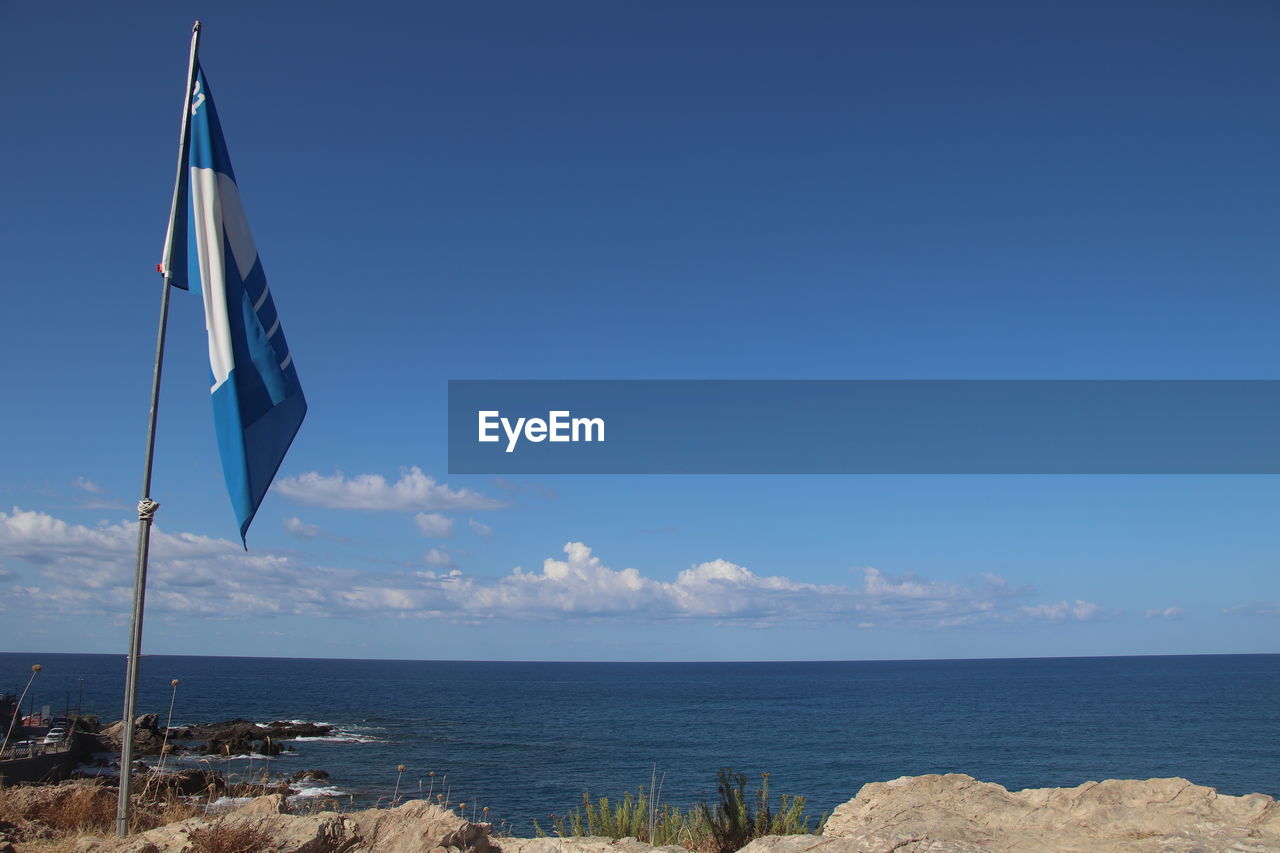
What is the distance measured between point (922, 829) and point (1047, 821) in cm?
123

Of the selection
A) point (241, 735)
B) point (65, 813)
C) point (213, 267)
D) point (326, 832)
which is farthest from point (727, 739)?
point (213, 267)

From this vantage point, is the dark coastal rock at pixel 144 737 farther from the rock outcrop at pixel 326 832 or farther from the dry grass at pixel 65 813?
the rock outcrop at pixel 326 832

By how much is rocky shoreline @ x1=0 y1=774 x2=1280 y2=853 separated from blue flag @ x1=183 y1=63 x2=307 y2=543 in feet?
7.51

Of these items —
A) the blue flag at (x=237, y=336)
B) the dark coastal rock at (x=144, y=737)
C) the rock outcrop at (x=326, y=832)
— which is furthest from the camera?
the dark coastal rock at (x=144, y=737)

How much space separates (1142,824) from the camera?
6246 mm

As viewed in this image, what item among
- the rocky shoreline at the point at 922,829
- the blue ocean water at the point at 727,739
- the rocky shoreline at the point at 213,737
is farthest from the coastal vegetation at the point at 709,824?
the rocky shoreline at the point at 213,737

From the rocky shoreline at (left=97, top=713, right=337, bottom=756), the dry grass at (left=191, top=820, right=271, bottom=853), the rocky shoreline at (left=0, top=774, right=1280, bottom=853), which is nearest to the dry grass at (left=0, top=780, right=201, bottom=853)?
the rocky shoreline at (left=0, top=774, right=1280, bottom=853)

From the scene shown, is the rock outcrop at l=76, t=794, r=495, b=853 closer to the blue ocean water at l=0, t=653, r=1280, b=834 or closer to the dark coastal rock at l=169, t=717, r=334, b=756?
the blue ocean water at l=0, t=653, r=1280, b=834

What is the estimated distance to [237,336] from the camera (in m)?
7.46

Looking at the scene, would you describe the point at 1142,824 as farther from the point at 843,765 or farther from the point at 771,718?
the point at 771,718

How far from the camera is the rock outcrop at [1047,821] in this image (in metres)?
5.77

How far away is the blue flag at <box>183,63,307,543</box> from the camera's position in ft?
23.8

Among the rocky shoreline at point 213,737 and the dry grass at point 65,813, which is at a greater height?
the dry grass at point 65,813

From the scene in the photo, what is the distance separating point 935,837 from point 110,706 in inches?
3610
